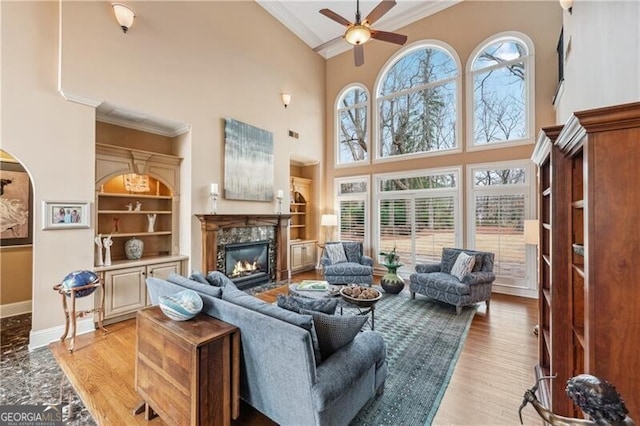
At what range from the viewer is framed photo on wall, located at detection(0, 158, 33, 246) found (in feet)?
12.4

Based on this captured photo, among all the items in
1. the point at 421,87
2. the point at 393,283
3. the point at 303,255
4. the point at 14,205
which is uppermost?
the point at 421,87

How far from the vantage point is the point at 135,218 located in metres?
4.53

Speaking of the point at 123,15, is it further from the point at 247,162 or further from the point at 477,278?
the point at 477,278

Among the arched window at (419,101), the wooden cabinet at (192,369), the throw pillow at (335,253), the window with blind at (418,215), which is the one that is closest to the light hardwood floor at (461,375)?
the wooden cabinet at (192,369)

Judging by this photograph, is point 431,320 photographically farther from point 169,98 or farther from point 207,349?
point 169,98

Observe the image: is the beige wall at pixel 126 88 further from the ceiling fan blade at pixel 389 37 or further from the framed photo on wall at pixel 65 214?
the ceiling fan blade at pixel 389 37

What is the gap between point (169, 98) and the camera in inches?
169

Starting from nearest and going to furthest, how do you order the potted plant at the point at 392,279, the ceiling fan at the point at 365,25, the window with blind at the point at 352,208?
1. the ceiling fan at the point at 365,25
2. the potted plant at the point at 392,279
3. the window with blind at the point at 352,208

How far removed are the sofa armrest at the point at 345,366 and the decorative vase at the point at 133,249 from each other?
3.79m

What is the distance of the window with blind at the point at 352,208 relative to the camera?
689cm

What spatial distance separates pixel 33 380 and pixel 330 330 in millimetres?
2829

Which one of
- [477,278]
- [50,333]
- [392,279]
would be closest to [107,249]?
[50,333]

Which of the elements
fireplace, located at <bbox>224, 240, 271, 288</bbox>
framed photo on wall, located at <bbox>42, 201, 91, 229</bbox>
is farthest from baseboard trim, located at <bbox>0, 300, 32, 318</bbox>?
fireplace, located at <bbox>224, 240, 271, 288</bbox>

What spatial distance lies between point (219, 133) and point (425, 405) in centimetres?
499
